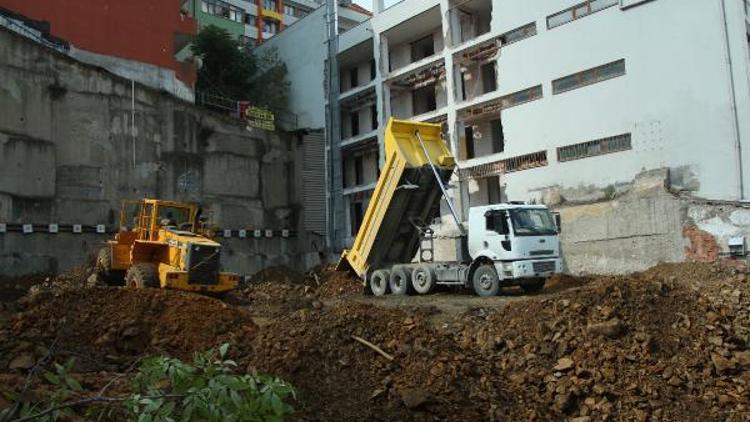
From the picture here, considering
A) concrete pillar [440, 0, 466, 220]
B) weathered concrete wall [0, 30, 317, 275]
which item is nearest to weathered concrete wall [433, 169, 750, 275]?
concrete pillar [440, 0, 466, 220]

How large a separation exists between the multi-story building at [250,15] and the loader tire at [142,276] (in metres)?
37.5

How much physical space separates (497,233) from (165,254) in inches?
298

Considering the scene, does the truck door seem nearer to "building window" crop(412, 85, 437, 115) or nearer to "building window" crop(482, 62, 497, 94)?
"building window" crop(482, 62, 497, 94)

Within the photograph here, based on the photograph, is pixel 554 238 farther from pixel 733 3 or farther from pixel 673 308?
pixel 733 3

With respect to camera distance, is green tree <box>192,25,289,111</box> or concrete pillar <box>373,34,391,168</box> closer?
concrete pillar <box>373,34,391,168</box>

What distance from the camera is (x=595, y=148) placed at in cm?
2103

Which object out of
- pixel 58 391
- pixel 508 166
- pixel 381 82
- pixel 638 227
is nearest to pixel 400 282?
pixel 638 227

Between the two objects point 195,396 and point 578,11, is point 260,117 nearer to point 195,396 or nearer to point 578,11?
point 578,11

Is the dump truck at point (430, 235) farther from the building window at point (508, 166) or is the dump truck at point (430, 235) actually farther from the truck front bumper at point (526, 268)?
the building window at point (508, 166)

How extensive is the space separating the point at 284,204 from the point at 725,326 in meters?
20.6

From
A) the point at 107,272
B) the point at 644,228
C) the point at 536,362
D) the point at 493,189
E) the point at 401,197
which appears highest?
the point at 493,189

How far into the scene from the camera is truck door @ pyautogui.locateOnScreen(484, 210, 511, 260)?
14.5m

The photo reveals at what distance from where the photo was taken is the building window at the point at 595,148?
20.3 metres

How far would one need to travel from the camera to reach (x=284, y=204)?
2645 cm
